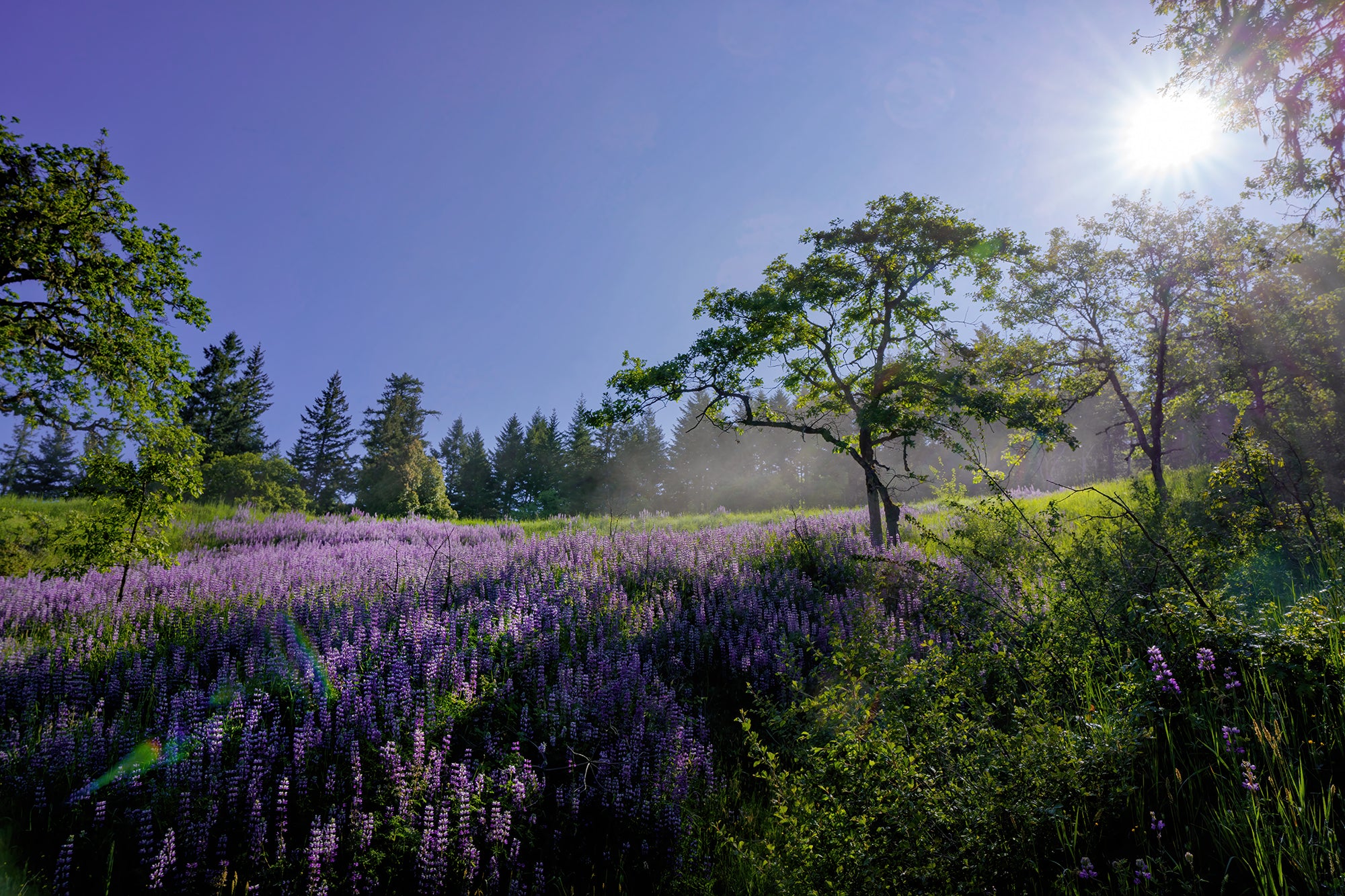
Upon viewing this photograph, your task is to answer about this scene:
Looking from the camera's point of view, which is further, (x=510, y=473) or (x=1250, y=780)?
(x=510, y=473)

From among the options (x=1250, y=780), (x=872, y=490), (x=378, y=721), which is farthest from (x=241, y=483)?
(x=1250, y=780)

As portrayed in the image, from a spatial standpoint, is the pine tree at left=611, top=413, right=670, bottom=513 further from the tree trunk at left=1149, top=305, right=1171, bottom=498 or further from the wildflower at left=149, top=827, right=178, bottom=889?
the wildflower at left=149, top=827, right=178, bottom=889

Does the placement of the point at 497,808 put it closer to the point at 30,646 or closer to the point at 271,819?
the point at 271,819

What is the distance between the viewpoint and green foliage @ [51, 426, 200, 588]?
22.4 ft

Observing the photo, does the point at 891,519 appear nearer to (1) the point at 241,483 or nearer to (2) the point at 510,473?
(1) the point at 241,483

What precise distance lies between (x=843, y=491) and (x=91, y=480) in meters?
52.7

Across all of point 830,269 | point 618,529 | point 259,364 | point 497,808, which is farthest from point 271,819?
point 259,364

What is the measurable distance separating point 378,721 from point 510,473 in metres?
55.0

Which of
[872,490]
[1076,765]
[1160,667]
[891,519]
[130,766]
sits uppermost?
[872,490]

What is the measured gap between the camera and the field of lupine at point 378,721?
2785 millimetres

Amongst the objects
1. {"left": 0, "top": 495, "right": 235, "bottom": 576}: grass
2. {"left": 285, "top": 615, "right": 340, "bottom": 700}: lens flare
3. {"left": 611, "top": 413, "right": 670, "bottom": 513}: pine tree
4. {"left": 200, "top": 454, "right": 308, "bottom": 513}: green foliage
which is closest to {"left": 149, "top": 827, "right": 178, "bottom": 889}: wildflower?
{"left": 285, "top": 615, "right": 340, "bottom": 700}: lens flare

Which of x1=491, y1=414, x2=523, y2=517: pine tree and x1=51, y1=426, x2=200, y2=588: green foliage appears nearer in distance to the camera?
x1=51, y1=426, x2=200, y2=588: green foliage

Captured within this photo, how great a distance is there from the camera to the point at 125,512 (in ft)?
23.8

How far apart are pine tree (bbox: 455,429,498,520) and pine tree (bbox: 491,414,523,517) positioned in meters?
0.67
